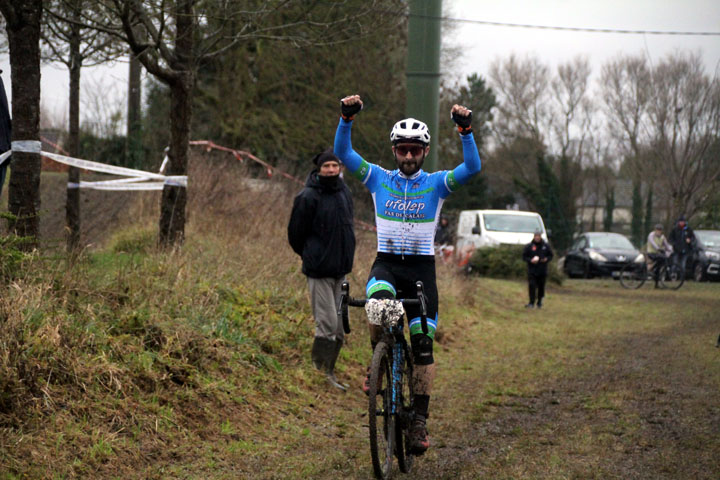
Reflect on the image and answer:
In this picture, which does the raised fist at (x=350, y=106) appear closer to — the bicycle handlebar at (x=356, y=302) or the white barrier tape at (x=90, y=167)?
the bicycle handlebar at (x=356, y=302)

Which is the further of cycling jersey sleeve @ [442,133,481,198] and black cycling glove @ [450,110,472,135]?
cycling jersey sleeve @ [442,133,481,198]

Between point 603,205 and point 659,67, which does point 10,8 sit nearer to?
point 659,67

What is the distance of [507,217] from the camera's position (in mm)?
26516

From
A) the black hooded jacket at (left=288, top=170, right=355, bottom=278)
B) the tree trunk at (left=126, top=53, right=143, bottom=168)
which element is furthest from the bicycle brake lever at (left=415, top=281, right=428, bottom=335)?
the tree trunk at (left=126, top=53, right=143, bottom=168)

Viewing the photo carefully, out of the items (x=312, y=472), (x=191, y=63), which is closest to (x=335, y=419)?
(x=312, y=472)

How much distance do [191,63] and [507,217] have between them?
55.5 feet

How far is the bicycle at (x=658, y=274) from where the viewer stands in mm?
24625

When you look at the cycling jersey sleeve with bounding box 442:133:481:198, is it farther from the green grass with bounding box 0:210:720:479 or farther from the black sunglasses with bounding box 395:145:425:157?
the green grass with bounding box 0:210:720:479

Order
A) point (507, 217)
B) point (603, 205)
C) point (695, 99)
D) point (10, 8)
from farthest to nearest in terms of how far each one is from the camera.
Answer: point (603, 205), point (695, 99), point (507, 217), point (10, 8)

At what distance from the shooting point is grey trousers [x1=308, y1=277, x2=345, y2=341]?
8352mm

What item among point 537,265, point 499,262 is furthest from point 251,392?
point 499,262

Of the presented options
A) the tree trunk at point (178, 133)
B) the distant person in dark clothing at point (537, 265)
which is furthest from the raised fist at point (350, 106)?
the distant person in dark clothing at point (537, 265)

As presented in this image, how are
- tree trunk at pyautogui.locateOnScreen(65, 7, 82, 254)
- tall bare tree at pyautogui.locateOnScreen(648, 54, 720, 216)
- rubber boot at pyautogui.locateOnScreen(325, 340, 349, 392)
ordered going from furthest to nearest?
tall bare tree at pyautogui.locateOnScreen(648, 54, 720, 216), tree trunk at pyautogui.locateOnScreen(65, 7, 82, 254), rubber boot at pyautogui.locateOnScreen(325, 340, 349, 392)

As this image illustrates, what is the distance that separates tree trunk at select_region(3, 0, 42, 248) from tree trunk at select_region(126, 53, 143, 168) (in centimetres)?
1191
